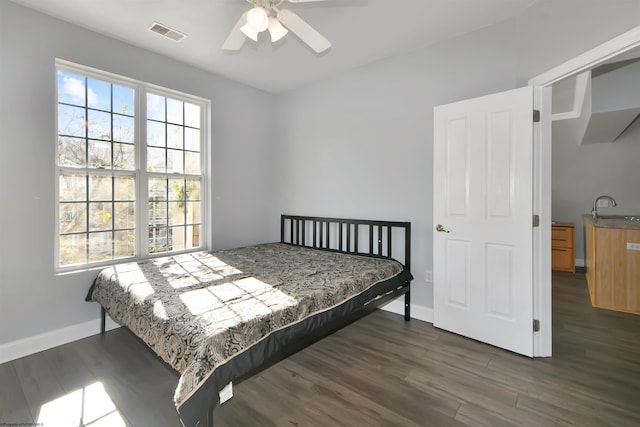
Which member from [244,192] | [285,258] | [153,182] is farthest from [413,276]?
[153,182]

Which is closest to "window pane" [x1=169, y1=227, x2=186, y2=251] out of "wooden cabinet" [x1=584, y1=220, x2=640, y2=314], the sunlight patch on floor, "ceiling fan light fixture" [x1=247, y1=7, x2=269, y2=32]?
the sunlight patch on floor

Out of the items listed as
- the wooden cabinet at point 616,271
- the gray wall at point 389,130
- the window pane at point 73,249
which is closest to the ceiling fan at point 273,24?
the gray wall at point 389,130

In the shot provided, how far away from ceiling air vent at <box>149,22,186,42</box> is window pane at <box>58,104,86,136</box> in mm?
975

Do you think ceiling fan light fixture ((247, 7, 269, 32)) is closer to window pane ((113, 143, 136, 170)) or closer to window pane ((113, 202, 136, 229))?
window pane ((113, 143, 136, 170))

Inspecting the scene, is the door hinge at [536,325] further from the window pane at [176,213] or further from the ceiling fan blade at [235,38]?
the window pane at [176,213]

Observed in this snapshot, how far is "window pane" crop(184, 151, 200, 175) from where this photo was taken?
11.1ft

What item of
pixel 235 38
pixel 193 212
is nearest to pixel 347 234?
pixel 193 212

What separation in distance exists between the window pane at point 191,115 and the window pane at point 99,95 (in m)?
0.77

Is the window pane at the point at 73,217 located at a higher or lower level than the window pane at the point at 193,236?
higher

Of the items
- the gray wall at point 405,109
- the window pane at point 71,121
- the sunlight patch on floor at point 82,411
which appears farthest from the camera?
the window pane at point 71,121

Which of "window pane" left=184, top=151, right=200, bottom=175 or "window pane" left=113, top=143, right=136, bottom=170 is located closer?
"window pane" left=113, top=143, right=136, bottom=170

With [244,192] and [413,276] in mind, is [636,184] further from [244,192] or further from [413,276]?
[244,192]

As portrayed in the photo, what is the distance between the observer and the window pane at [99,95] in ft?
8.71

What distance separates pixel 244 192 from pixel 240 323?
2663mm
